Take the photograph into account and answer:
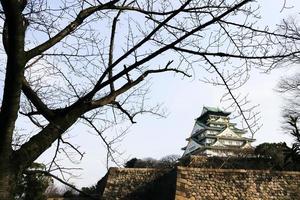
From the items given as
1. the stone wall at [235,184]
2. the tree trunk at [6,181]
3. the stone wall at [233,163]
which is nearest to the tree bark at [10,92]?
the tree trunk at [6,181]

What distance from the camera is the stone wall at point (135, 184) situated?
13922 mm

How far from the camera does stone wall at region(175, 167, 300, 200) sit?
12430 mm

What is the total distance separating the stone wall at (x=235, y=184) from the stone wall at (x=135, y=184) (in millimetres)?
1166

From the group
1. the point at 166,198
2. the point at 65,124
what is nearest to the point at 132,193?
the point at 166,198

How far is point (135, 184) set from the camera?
1424 cm

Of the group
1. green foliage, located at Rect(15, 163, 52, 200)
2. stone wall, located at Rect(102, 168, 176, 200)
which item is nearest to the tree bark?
green foliage, located at Rect(15, 163, 52, 200)

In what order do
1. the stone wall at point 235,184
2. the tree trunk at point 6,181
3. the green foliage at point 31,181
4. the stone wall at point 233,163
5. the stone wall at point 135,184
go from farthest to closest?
the stone wall at point 233,163 → the stone wall at point 135,184 → the stone wall at point 235,184 → the green foliage at point 31,181 → the tree trunk at point 6,181

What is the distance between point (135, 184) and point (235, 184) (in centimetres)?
338

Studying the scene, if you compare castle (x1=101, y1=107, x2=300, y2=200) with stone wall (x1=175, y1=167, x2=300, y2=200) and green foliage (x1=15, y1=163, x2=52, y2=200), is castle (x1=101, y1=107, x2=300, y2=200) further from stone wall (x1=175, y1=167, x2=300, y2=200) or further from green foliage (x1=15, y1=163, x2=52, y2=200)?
green foliage (x1=15, y1=163, x2=52, y2=200)

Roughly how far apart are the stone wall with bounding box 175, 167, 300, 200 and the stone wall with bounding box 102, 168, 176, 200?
1166 millimetres

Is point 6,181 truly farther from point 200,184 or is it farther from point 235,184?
point 235,184

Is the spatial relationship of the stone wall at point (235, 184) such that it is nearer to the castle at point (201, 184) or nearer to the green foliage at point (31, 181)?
the castle at point (201, 184)

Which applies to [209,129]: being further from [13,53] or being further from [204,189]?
[13,53]

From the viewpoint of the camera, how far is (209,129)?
3731cm
